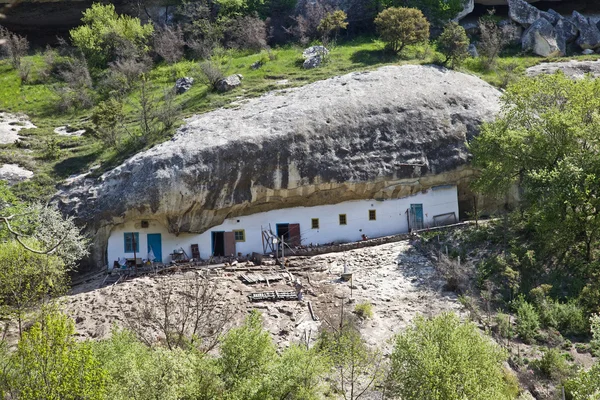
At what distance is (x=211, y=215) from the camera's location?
31.2 metres

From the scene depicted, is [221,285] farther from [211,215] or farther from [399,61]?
[399,61]

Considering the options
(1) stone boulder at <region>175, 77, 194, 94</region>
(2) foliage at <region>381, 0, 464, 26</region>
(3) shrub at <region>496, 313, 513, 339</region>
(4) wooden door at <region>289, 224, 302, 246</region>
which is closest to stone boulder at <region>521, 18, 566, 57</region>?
(2) foliage at <region>381, 0, 464, 26</region>

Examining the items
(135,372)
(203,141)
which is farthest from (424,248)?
(135,372)

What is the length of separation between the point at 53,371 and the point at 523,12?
42.4 m

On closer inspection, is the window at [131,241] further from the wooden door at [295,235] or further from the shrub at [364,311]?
the shrub at [364,311]

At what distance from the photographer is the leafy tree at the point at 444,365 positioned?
55.1ft

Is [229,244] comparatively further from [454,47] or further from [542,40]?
[542,40]

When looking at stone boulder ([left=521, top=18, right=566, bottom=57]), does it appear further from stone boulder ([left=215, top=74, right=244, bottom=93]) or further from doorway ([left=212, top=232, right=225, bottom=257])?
doorway ([left=212, top=232, right=225, bottom=257])

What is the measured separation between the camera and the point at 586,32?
45625 mm

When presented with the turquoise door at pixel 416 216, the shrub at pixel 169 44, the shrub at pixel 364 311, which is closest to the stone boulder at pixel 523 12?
the turquoise door at pixel 416 216

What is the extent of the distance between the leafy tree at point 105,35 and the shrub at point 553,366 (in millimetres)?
34992

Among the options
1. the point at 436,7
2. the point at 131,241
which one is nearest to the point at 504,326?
the point at 131,241

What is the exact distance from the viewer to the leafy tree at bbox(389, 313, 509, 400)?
55.1ft

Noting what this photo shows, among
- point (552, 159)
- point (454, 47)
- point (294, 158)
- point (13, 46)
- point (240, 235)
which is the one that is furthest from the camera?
point (13, 46)
